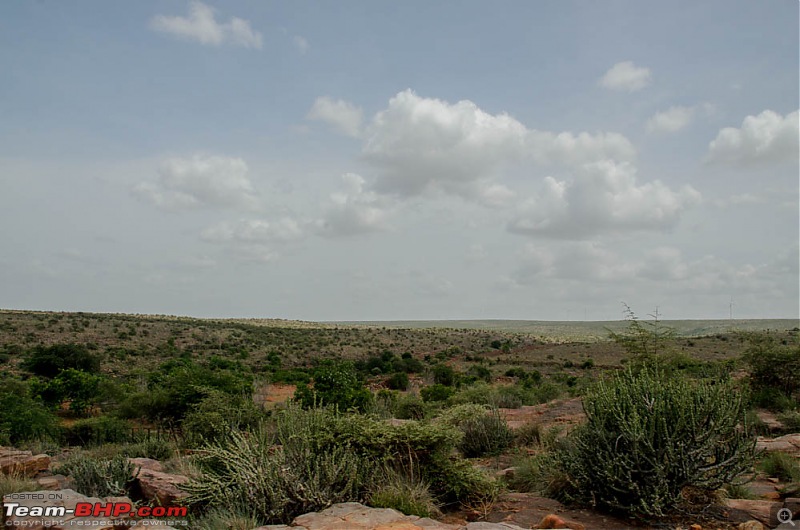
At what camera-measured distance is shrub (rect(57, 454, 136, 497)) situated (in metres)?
8.73

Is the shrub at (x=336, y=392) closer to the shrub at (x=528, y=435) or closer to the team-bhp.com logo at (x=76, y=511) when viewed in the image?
the shrub at (x=528, y=435)

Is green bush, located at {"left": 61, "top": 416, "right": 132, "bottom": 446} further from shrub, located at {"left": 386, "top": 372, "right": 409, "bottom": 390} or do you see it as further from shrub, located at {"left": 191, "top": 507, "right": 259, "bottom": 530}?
shrub, located at {"left": 386, "top": 372, "right": 409, "bottom": 390}

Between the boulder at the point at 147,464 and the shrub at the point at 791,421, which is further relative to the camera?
the shrub at the point at 791,421

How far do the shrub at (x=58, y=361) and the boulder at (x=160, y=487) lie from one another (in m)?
22.7

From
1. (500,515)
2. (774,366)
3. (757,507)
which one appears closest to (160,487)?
(500,515)

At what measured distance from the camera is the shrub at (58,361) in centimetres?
2808

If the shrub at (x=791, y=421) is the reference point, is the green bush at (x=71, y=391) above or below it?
below

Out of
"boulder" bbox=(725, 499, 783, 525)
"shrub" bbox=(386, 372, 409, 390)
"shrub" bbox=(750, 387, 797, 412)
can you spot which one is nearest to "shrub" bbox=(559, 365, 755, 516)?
"boulder" bbox=(725, 499, 783, 525)

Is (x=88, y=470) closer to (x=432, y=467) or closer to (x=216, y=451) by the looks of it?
(x=216, y=451)

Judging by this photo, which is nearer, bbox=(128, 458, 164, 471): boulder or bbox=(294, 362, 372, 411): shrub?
bbox=(128, 458, 164, 471): boulder

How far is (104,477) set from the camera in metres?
8.82

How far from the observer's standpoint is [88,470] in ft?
30.0

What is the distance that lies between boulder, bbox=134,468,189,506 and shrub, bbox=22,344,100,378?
74.3ft

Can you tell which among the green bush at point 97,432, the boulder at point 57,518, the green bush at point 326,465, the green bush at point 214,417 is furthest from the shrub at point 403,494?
the green bush at point 97,432
